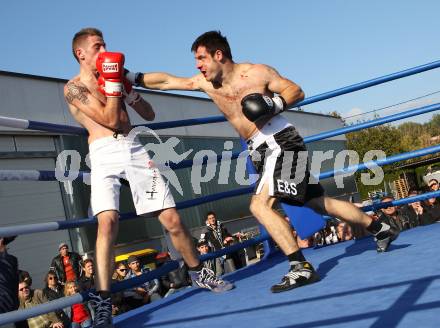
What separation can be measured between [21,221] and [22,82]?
2.98m

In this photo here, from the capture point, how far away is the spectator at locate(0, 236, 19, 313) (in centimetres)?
321

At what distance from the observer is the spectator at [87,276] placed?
20.2 feet

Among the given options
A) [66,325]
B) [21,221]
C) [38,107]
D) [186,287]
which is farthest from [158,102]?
[186,287]

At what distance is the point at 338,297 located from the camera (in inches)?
85.3

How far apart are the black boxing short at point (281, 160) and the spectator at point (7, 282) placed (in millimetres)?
1598

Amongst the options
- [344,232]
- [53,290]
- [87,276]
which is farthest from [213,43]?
[87,276]

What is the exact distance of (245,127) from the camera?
2926 millimetres

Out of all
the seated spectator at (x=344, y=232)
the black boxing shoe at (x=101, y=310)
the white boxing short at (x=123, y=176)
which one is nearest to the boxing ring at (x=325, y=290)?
the black boxing shoe at (x=101, y=310)

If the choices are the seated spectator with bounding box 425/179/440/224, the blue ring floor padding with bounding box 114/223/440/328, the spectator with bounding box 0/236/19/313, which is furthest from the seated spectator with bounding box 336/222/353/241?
the spectator with bounding box 0/236/19/313

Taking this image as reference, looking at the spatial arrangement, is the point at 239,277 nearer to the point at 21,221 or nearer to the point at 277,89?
the point at 277,89

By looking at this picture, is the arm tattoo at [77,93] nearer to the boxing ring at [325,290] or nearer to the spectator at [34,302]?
the boxing ring at [325,290]

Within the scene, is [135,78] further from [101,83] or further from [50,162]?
[50,162]

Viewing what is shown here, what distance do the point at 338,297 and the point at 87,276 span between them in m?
5.34

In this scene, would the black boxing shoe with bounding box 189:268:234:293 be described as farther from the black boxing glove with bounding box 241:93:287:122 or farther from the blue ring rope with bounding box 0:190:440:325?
the black boxing glove with bounding box 241:93:287:122
